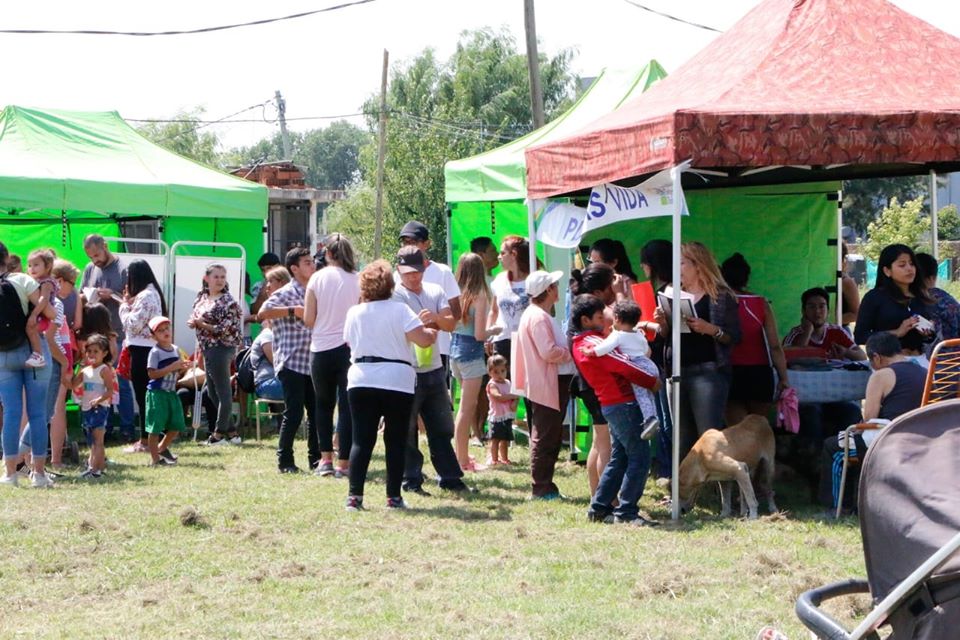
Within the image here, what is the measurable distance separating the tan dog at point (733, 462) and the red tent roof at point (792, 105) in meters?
1.64

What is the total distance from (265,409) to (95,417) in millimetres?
3265

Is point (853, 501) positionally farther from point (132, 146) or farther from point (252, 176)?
point (252, 176)

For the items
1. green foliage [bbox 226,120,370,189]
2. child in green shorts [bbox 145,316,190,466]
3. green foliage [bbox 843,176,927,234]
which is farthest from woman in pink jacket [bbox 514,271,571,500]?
green foliage [bbox 226,120,370,189]

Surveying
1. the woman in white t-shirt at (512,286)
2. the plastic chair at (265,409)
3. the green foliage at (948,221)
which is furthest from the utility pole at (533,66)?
the green foliage at (948,221)

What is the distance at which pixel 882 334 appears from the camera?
296 inches

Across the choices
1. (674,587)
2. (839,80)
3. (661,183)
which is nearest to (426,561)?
(674,587)

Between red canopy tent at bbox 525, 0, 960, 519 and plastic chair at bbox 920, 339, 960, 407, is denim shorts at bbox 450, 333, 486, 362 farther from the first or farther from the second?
plastic chair at bbox 920, 339, 960, 407

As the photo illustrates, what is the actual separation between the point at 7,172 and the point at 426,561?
25.1ft

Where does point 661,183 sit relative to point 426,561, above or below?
above

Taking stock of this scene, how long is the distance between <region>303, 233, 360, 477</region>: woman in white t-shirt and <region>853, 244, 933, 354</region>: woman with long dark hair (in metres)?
3.44

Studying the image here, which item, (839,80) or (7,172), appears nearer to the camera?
(839,80)

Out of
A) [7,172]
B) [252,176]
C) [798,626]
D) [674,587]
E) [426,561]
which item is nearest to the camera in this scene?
[798,626]

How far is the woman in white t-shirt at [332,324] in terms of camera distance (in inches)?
350

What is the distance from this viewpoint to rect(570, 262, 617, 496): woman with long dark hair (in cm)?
791
